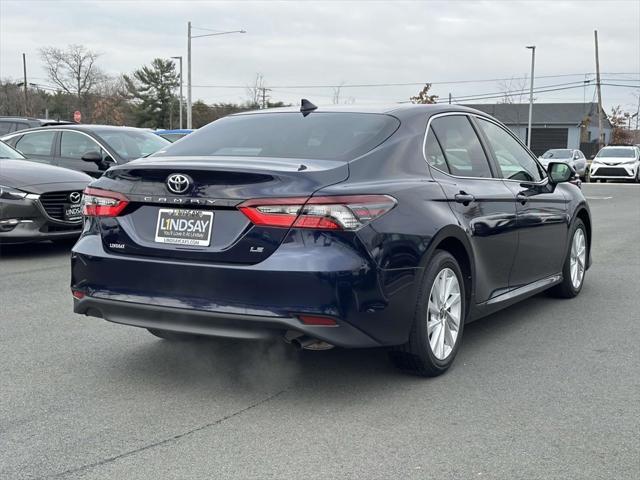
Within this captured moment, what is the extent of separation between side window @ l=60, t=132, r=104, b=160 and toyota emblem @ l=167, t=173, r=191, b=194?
7809 mm

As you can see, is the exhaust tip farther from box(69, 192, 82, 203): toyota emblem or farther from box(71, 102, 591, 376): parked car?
box(69, 192, 82, 203): toyota emblem

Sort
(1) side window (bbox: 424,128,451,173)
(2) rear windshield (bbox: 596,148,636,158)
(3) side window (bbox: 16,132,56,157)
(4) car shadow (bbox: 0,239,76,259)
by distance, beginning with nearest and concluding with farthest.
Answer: (1) side window (bbox: 424,128,451,173), (4) car shadow (bbox: 0,239,76,259), (3) side window (bbox: 16,132,56,157), (2) rear windshield (bbox: 596,148,636,158)

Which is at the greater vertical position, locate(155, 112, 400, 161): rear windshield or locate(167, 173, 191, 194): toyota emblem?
locate(155, 112, 400, 161): rear windshield

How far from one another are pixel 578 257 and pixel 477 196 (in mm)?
2513

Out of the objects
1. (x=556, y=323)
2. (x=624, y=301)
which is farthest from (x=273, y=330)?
(x=624, y=301)

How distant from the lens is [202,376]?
4609 millimetres

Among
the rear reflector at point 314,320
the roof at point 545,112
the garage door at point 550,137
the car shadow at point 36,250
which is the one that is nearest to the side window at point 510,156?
the rear reflector at point 314,320

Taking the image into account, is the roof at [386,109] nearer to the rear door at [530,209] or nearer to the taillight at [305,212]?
the rear door at [530,209]

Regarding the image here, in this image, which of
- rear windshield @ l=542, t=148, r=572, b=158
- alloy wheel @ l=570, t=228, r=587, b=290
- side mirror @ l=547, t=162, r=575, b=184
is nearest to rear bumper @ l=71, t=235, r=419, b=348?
side mirror @ l=547, t=162, r=575, b=184

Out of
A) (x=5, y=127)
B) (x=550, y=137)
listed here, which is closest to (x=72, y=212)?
(x=5, y=127)

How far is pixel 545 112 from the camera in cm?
8612

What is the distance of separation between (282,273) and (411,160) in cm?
120

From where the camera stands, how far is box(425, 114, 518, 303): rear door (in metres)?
4.85

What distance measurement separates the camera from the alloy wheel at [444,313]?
4.50 m
